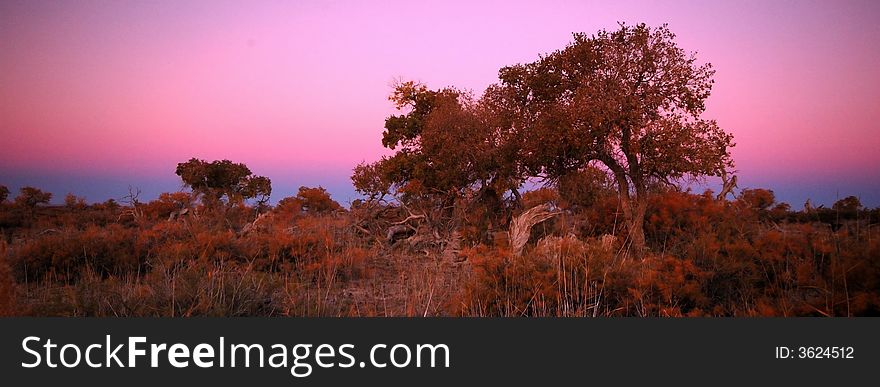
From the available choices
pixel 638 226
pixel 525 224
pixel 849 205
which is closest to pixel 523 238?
pixel 525 224

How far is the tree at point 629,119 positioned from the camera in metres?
12.4

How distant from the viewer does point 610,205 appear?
1505 centimetres

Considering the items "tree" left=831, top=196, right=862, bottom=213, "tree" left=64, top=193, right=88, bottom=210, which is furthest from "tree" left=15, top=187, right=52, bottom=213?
"tree" left=831, top=196, right=862, bottom=213

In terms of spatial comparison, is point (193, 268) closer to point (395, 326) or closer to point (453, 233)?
point (395, 326)

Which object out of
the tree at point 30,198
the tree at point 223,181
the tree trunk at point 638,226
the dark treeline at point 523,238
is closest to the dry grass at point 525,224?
the dark treeline at point 523,238

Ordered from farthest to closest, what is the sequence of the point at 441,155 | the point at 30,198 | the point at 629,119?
the point at 30,198 → the point at 441,155 → the point at 629,119

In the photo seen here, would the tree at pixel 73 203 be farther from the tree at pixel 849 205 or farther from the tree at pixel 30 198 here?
the tree at pixel 849 205

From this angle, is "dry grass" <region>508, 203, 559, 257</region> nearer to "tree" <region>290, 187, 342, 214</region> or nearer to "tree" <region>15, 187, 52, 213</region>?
"tree" <region>290, 187, 342, 214</region>

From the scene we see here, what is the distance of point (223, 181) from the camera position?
26859 mm

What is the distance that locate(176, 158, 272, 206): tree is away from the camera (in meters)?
25.5

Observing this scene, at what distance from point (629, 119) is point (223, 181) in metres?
19.7

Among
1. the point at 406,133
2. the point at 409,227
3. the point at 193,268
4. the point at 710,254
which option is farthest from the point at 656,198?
the point at 193,268

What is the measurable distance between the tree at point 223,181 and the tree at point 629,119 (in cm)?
1412

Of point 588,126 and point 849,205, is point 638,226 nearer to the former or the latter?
point 588,126
